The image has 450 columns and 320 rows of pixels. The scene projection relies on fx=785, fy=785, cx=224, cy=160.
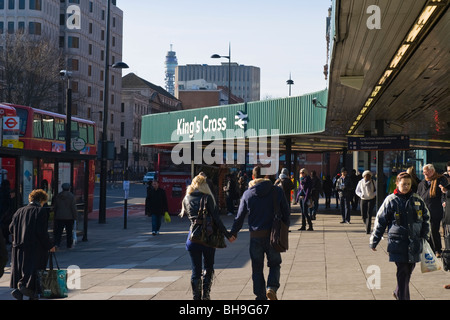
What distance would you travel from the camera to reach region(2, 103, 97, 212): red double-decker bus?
68.4 ft

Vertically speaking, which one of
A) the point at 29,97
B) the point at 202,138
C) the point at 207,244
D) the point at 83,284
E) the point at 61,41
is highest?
the point at 61,41

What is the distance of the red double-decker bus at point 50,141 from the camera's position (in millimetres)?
20844

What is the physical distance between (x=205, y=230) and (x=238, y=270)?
394cm

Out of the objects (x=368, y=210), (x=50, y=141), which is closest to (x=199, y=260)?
(x=368, y=210)

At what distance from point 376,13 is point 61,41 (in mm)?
95945

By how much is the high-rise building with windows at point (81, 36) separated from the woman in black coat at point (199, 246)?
76.1 m

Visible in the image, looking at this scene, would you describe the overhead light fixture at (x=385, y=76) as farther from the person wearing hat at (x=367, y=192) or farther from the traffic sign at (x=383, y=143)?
A: the traffic sign at (x=383, y=143)

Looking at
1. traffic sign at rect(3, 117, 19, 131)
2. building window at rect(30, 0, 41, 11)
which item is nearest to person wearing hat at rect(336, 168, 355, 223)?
traffic sign at rect(3, 117, 19, 131)

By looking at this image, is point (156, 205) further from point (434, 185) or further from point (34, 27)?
point (34, 27)

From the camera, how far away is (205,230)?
9.88 m

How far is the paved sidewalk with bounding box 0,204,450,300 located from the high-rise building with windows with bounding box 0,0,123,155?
6682 cm
